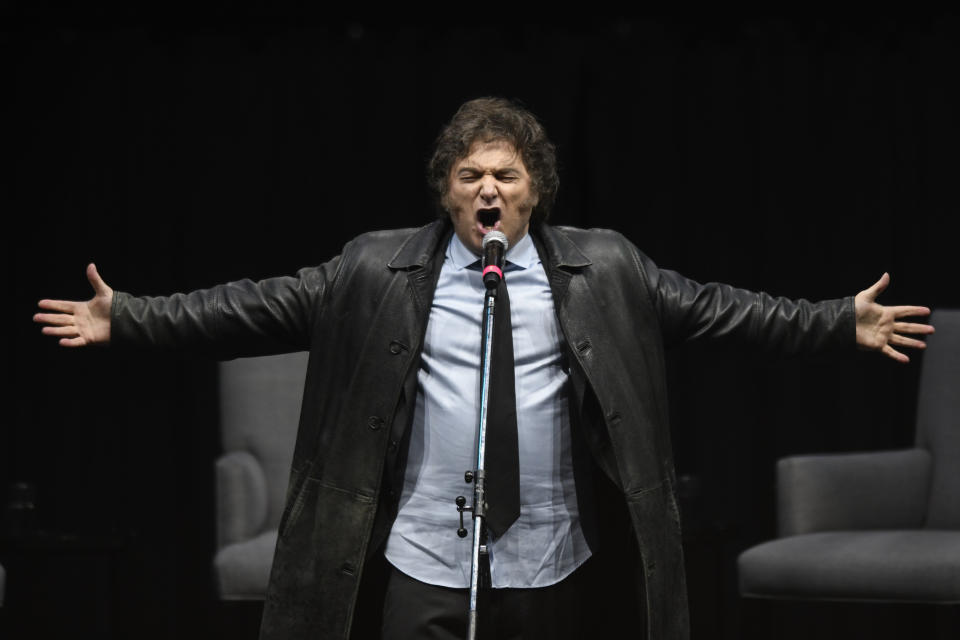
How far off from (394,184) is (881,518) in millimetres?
2025

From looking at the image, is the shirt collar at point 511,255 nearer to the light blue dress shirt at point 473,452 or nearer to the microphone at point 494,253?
the light blue dress shirt at point 473,452

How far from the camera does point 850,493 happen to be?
3.44 meters

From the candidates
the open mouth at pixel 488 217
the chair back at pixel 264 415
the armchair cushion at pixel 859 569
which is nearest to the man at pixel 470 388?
the open mouth at pixel 488 217

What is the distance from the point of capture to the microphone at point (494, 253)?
6.91 feet

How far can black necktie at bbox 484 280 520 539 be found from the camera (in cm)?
222

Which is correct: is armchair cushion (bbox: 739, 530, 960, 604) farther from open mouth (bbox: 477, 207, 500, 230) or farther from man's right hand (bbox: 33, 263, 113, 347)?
man's right hand (bbox: 33, 263, 113, 347)

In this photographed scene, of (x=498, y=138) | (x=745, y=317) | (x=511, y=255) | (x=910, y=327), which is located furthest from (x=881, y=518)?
(x=498, y=138)

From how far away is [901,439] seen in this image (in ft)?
14.8

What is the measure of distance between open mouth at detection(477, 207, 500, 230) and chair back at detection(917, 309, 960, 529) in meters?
1.74

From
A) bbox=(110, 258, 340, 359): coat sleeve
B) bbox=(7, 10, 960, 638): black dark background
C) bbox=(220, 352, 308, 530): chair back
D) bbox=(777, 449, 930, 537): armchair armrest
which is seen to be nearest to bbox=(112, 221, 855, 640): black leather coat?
bbox=(110, 258, 340, 359): coat sleeve

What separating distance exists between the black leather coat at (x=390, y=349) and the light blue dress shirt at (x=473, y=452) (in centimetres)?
4

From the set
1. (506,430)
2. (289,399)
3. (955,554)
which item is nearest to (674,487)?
(506,430)

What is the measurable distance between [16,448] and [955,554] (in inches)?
124

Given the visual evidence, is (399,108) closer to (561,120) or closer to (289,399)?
(561,120)
